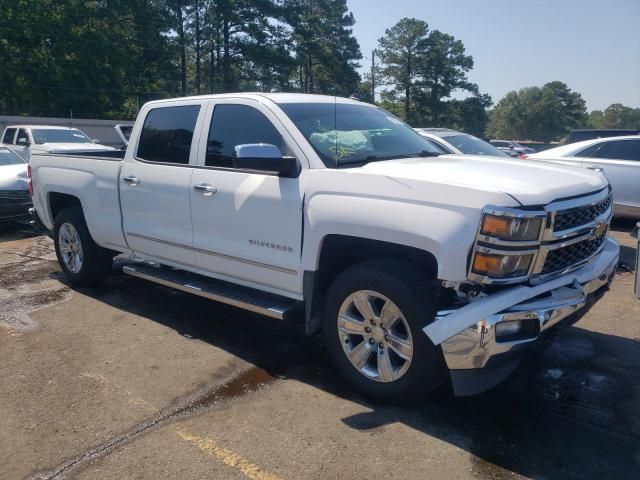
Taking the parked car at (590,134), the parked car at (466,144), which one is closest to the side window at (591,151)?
the parked car at (466,144)

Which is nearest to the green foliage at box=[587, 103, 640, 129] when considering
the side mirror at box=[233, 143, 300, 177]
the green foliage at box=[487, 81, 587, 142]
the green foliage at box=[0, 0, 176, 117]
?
the green foliage at box=[487, 81, 587, 142]

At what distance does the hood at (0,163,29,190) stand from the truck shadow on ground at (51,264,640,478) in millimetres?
5927

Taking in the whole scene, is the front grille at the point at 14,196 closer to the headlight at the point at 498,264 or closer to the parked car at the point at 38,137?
the parked car at the point at 38,137

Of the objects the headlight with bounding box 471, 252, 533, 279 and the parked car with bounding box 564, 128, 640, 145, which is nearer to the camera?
the headlight with bounding box 471, 252, 533, 279

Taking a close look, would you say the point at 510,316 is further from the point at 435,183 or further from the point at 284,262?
the point at 284,262

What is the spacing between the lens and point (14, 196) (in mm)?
9742

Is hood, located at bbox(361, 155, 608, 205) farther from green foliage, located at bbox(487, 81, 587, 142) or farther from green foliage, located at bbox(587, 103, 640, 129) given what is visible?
green foliage, located at bbox(487, 81, 587, 142)

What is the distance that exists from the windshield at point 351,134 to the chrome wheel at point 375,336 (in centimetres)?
100

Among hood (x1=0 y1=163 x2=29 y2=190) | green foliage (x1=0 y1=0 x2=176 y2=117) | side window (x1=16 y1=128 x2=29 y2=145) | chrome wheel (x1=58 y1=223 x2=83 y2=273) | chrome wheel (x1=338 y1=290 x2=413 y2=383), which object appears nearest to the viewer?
chrome wheel (x1=338 y1=290 x2=413 y2=383)

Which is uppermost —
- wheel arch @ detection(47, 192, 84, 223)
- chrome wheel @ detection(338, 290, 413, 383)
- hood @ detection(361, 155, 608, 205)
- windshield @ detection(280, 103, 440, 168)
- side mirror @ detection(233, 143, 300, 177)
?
windshield @ detection(280, 103, 440, 168)

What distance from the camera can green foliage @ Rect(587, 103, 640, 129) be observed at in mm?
→ 79500

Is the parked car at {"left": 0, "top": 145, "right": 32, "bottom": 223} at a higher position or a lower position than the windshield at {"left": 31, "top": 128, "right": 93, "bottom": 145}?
lower

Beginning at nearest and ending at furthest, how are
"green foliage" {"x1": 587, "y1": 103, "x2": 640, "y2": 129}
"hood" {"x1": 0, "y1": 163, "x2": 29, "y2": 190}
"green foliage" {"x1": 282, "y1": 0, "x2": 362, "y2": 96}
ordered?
1. "hood" {"x1": 0, "y1": 163, "x2": 29, "y2": 190}
2. "green foliage" {"x1": 282, "y1": 0, "x2": 362, "y2": 96}
3. "green foliage" {"x1": 587, "y1": 103, "x2": 640, "y2": 129}

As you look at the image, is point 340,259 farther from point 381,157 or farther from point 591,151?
point 591,151
